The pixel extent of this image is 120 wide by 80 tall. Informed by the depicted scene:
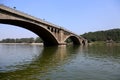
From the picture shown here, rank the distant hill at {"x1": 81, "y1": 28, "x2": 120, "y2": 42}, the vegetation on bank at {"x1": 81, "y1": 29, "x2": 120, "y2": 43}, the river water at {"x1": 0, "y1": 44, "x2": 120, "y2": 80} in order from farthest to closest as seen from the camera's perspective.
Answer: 1. the distant hill at {"x1": 81, "y1": 28, "x2": 120, "y2": 42}
2. the vegetation on bank at {"x1": 81, "y1": 29, "x2": 120, "y2": 43}
3. the river water at {"x1": 0, "y1": 44, "x2": 120, "y2": 80}

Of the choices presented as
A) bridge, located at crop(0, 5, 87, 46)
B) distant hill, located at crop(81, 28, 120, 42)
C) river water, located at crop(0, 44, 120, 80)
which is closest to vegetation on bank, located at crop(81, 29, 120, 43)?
distant hill, located at crop(81, 28, 120, 42)

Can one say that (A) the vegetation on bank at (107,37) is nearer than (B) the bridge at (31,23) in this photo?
No

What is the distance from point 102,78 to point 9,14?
3244cm

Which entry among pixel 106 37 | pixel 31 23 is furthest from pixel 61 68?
pixel 106 37

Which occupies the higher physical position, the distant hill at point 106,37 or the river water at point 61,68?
the distant hill at point 106,37

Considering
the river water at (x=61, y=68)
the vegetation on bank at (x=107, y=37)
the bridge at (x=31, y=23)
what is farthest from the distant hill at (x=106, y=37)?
the river water at (x=61, y=68)

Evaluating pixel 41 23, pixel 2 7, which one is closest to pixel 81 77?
pixel 2 7

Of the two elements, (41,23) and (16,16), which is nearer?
(16,16)

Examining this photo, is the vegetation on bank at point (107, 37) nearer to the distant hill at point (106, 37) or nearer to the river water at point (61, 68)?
the distant hill at point (106, 37)

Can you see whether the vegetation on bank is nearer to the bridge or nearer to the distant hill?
the distant hill

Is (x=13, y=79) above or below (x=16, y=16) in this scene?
below

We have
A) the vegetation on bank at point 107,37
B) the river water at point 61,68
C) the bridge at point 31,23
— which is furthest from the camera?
the vegetation on bank at point 107,37

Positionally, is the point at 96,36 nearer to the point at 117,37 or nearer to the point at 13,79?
the point at 117,37

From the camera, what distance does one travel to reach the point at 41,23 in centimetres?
5934
